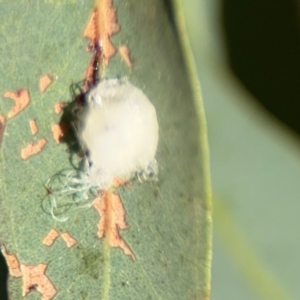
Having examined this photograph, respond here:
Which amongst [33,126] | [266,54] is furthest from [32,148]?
[266,54]

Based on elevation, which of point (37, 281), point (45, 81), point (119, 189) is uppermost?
point (45, 81)

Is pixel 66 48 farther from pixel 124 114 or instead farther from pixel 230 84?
pixel 230 84

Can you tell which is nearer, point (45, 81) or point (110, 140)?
point (45, 81)

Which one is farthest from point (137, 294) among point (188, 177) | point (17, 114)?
point (17, 114)

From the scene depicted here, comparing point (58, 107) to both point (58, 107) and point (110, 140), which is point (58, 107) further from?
point (110, 140)

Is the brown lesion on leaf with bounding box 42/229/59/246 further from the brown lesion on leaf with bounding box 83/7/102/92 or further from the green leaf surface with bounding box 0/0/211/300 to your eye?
the brown lesion on leaf with bounding box 83/7/102/92

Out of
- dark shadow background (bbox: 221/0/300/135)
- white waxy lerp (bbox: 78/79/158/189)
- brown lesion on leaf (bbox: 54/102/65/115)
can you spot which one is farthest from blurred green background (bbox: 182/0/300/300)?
brown lesion on leaf (bbox: 54/102/65/115)

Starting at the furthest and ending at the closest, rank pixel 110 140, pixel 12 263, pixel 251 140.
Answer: pixel 251 140, pixel 110 140, pixel 12 263
